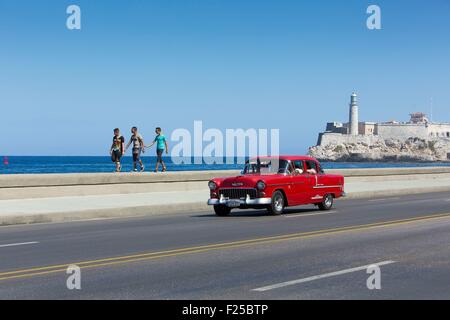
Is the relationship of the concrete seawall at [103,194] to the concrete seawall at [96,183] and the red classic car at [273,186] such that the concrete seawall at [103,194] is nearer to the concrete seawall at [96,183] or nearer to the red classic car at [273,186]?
the concrete seawall at [96,183]

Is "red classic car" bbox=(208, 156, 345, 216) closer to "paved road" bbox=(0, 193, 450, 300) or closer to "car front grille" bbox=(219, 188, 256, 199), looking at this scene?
"car front grille" bbox=(219, 188, 256, 199)

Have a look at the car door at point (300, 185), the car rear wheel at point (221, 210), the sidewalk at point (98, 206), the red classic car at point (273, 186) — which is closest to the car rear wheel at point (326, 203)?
the red classic car at point (273, 186)

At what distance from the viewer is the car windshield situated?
21445 millimetres

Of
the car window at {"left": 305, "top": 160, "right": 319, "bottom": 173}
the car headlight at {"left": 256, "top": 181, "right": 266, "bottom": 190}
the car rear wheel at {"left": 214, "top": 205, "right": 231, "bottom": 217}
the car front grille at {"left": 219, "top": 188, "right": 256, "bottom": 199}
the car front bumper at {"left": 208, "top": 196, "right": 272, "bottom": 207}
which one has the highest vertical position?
the car window at {"left": 305, "top": 160, "right": 319, "bottom": 173}

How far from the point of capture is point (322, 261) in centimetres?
1152

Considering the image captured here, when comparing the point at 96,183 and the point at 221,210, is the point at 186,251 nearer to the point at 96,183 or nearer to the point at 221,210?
the point at 221,210

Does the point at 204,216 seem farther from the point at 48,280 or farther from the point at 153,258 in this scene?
the point at 48,280

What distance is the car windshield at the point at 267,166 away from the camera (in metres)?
21.4

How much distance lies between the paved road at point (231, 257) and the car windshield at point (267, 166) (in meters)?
1.86

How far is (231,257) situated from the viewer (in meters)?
12.1

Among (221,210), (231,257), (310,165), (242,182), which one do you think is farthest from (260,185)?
(231,257)

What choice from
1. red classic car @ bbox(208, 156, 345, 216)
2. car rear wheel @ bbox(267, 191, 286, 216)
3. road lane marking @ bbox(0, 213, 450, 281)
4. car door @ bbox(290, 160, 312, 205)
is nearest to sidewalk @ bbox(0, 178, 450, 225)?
red classic car @ bbox(208, 156, 345, 216)

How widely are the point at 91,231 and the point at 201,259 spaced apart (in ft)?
18.6

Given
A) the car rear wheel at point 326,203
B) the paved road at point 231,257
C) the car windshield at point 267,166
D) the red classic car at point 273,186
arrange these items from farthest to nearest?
the car rear wheel at point 326,203 → the car windshield at point 267,166 → the red classic car at point 273,186 → the paved road at point 231,257
